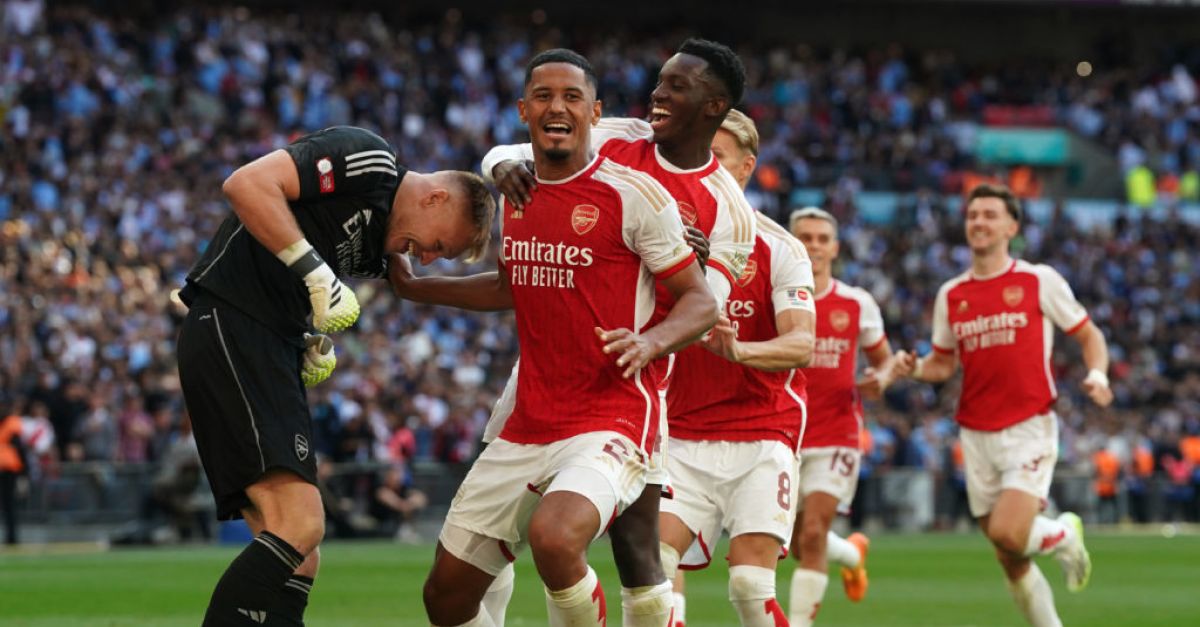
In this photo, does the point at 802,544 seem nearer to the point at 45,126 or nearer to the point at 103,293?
the point at 103,293

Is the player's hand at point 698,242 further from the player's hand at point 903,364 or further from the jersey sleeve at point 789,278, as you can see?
the player's hand at point 903,364

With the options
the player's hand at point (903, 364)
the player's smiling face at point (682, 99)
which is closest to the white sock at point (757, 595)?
the player's smiling face at point (682, 99)

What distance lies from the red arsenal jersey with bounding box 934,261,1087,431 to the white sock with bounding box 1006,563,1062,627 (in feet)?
3.73

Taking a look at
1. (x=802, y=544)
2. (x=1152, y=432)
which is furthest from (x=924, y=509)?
(x=802, y=544)

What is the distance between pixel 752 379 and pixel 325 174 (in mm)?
2797

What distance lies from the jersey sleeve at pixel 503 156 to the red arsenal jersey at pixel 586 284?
31 cm

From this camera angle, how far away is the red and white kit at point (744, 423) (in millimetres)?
8781

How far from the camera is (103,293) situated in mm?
25203

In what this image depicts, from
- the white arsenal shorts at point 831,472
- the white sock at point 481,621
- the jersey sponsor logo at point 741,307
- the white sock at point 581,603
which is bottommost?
the white sock at point 481,621

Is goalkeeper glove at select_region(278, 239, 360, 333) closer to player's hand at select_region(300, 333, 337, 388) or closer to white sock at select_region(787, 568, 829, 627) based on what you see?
player's hand at select_region(300, 333, 337, 388)

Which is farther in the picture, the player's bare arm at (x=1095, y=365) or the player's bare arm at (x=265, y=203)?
the player's bare arm at (x=1095, y=365)

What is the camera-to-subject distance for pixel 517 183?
7254 millimetres

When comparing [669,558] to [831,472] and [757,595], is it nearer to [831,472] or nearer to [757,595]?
[757,595]

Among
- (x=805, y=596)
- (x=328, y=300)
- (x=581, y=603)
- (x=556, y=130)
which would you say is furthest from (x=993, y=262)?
(x=328, y=300)
